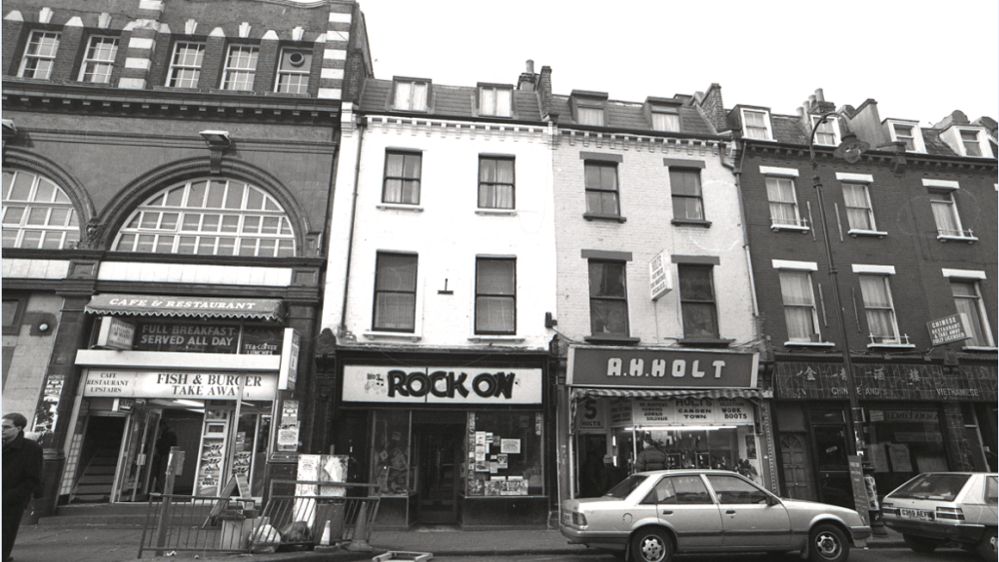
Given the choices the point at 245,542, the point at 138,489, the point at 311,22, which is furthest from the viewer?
the point at 311,22

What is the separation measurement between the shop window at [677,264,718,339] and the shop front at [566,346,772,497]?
1.05m

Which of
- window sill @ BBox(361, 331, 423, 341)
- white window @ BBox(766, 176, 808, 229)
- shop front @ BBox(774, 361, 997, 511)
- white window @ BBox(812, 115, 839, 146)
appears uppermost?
white window @ BBox(812, 115, 839, 146)

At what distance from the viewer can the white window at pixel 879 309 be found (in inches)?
630

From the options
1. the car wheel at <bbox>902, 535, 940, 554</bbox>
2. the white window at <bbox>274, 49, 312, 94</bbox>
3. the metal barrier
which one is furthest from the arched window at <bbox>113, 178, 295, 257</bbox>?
the car wheel at <bbox>902, 535, 940, 554</bbox>

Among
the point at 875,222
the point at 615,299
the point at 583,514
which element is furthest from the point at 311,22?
the point at 875,222

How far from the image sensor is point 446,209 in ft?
51.0

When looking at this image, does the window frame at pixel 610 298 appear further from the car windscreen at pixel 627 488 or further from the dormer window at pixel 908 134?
the dormer window at pixel 908 134

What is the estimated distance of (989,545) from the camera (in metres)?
9.13

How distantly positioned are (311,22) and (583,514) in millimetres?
15698

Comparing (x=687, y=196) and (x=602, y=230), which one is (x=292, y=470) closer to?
(x=602, y=230)

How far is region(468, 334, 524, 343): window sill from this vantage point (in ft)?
47.0

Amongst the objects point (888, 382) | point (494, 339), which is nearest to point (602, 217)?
point (494, 339)

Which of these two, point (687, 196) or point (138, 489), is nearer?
point (138, 489)

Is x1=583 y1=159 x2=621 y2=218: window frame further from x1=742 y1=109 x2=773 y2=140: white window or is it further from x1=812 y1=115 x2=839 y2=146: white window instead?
x1=812 y1=115 x2=839 y2=146: white window
